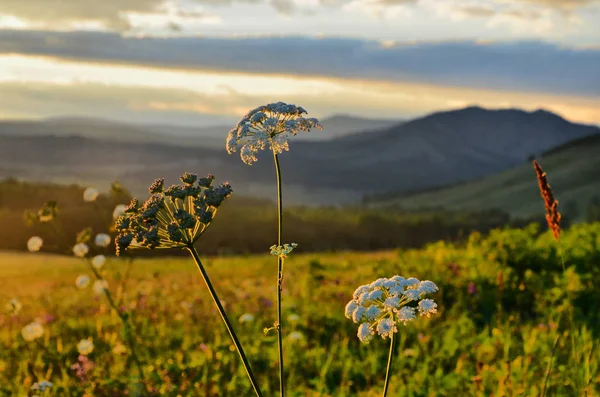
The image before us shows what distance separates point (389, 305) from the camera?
305 cm

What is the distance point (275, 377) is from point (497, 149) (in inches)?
5356

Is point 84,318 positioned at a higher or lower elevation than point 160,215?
lower

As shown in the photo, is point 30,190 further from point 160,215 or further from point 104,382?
point 160,215

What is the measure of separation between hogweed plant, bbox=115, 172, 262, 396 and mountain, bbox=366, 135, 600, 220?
26160 millimetres

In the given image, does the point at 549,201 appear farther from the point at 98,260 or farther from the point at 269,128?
the point at 98,260

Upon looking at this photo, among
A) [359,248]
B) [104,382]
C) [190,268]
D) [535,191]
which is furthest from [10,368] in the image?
[535,191]

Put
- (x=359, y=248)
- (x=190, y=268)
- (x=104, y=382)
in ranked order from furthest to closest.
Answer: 1. (x=359, y=248)
2. (x=190, y=268)
3. (x=104, y=382)

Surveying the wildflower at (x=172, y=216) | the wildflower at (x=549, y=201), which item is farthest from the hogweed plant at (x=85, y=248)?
the wildflower at (x=549, y=201)

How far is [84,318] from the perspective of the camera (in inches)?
Result: 402

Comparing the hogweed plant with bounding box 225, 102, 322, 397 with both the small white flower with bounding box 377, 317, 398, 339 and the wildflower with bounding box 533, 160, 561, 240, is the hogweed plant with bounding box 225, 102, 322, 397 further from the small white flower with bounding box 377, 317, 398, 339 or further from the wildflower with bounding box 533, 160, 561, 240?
the wildflower with bounding box 533, 160, 561, 240

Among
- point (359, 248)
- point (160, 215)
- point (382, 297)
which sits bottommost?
point (359, 248)

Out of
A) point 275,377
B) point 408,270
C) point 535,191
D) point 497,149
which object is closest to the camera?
point 275,377

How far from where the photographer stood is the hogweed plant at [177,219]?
311 centimetres

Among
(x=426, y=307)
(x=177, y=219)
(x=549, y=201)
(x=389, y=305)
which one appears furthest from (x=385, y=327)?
(x=549, y=201)
